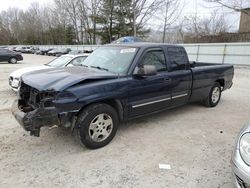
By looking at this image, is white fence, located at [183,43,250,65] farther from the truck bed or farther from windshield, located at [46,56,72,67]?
windshield, located at [46,56,72,67]

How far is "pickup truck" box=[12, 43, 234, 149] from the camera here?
326 centimetres

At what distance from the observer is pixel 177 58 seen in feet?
16.4

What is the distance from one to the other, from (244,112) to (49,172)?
504cm

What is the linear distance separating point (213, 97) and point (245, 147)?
410 cm

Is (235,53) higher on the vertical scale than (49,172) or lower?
higher

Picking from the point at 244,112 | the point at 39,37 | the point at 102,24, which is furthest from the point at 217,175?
the point at 39,37

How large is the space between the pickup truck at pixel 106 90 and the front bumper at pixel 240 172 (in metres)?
2.06

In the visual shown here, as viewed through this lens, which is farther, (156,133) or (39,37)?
(39,37)

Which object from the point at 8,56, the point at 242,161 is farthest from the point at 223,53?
the point at 8,56

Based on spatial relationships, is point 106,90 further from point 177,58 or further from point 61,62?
point 61,62

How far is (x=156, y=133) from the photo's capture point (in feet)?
14.5

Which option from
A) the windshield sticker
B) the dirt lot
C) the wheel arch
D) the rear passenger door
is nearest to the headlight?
the dirt lot

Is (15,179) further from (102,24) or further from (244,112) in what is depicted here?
(102,24)

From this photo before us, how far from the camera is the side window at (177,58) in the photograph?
15.9ft
